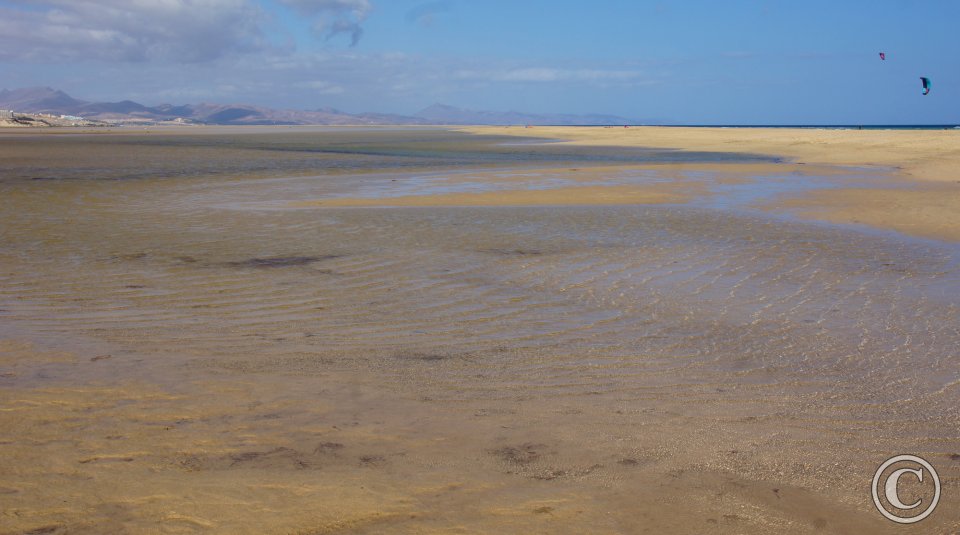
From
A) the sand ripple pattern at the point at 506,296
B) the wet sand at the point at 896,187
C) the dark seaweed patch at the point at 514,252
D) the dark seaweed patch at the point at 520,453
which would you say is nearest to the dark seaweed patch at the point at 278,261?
the sand ripple pattern at the point at 506,296

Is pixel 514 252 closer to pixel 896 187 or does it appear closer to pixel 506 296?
pixel 506 296

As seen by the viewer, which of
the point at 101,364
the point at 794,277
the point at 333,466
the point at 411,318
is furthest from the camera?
the point at 794,277

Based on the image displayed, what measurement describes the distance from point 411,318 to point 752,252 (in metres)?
5.16

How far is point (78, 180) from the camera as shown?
19688 mm

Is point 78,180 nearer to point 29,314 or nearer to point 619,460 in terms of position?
point 29,314

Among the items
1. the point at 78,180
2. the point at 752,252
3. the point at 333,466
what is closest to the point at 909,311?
the point at 752,252

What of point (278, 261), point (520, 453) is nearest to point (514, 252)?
point (278, 261)

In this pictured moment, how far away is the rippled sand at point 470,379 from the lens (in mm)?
3271

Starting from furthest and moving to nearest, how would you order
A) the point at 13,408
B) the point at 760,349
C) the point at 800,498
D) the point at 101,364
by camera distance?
the point at 760,349, the point at 101,364, the point at 13,408, the point at 800,498

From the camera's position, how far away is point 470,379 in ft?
16.1

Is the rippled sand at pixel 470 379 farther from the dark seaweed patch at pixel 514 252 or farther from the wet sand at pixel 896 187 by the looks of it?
the wet sand at pixel 896 187

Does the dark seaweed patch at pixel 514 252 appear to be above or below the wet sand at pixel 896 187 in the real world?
below

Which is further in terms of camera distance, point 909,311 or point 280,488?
point 909,311

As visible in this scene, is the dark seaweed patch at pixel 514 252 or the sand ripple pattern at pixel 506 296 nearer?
the sand ripple pattern at pixel 506 296
